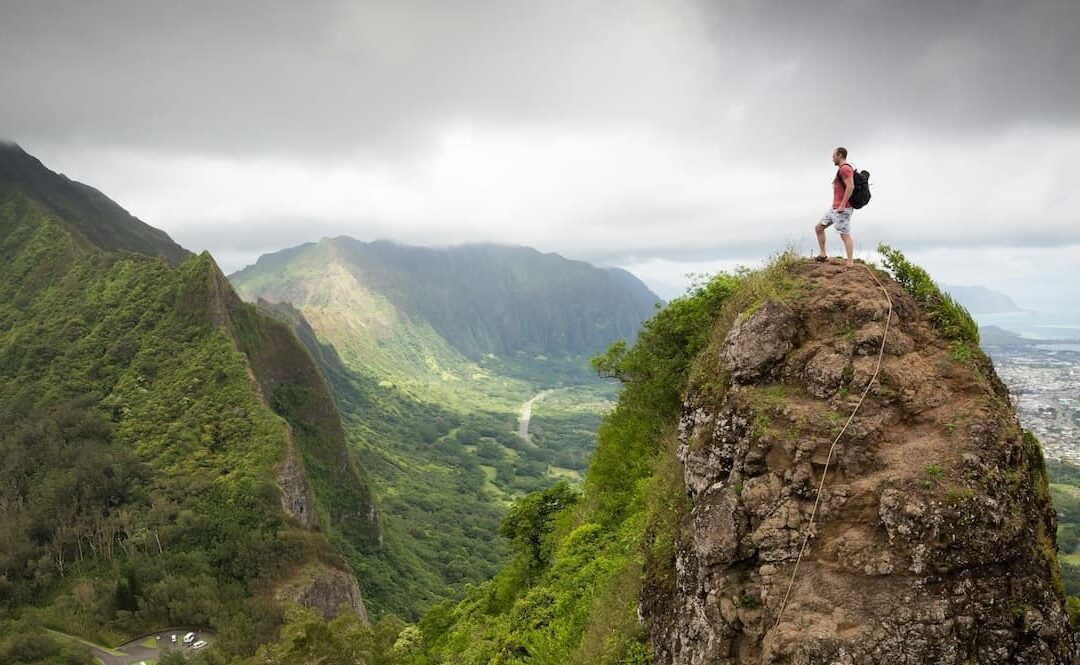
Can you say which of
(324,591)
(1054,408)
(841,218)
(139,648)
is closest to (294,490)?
(324,591)

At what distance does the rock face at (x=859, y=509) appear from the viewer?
810 cm

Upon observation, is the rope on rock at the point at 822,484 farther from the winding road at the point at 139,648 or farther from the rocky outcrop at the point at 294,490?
the rocky outcrop at the point at 294,490

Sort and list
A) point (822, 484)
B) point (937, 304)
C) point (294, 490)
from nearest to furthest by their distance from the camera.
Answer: point (822, 484)
point (937, 304)
point (294, 490)

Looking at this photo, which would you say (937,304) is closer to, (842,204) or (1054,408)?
(842,204)

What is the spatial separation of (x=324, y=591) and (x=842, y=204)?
78006 mm

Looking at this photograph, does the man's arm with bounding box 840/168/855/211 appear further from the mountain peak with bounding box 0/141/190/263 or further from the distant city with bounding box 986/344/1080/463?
the mountain peak with bounding box 0/141/190/263

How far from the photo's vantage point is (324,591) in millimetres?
73062

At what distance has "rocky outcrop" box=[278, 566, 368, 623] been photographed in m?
70.0

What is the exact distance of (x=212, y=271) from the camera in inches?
4122

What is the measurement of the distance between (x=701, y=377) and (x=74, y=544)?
3666 inches

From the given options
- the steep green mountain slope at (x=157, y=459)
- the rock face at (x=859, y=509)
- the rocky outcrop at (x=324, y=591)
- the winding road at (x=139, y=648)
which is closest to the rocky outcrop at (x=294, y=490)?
the steep green mountain slope at (x=157, y=459)

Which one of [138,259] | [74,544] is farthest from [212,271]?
[74,544]

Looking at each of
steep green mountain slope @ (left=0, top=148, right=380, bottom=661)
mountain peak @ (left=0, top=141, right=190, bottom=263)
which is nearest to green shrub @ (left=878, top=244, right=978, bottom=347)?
steep green mountain slope @ (left=0, top=148, right=380, bottom=661)

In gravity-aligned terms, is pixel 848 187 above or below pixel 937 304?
above
